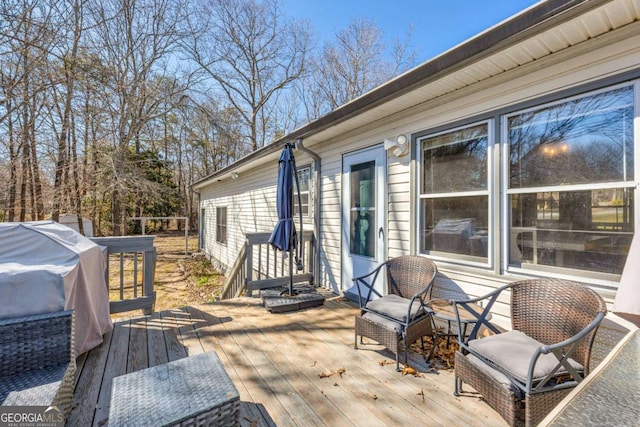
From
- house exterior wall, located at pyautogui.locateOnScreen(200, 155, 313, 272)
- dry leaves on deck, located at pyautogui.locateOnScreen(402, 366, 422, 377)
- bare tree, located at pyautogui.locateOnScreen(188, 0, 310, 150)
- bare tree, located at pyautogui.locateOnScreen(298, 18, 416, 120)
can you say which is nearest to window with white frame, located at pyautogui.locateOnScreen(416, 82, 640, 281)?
dry leaves on deck, located at pyautogui.locateOnScreen(402, 366, 422, 377)

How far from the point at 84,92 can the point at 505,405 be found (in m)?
13.7

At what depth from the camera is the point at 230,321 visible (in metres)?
3.63

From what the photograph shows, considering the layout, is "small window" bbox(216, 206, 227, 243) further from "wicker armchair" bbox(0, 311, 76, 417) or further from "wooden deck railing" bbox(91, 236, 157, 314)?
"wicker armchair" bbox(0, 311, 76, 417)

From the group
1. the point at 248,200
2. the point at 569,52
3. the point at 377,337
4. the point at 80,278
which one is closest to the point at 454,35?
the point at 248,200

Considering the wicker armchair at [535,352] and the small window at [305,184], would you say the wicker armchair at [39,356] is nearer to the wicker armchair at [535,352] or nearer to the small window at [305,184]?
the wicker armchair at [535,352]

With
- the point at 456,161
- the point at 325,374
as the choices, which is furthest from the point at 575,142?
the point at 325,374

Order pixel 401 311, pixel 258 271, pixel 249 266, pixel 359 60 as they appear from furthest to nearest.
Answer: pixel 359 60
pixel 258 271
pixel 249 266
pixel 401 311

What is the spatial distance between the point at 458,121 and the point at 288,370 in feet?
9.34

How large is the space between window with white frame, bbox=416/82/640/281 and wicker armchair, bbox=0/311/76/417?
324 cm

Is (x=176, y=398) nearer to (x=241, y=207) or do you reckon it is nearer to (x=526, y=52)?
(x=526, y=52)

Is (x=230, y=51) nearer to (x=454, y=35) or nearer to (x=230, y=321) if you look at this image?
(x=454, y=35)

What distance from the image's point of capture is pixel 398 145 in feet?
11.9

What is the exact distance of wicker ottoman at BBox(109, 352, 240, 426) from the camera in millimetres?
1396

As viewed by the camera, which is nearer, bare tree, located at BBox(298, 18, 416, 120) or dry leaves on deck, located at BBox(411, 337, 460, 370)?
dry leaves on deck, located at BBox(411, 337, 460, 370)
